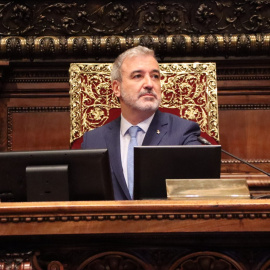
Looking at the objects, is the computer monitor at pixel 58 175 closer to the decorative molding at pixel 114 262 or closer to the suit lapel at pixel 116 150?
the decorative molding at pixel 114 262

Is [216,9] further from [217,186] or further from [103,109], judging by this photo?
[217,186]

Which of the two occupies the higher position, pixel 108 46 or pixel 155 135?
pixel 108 46

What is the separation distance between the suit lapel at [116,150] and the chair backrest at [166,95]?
17 centimetres

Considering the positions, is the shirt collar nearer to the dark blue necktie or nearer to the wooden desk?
the dark blue necktie

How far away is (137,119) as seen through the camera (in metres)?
2.53

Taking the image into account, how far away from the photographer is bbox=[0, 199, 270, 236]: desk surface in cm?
110

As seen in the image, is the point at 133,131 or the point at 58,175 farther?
the point at 133,131

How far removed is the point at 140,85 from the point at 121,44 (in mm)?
409

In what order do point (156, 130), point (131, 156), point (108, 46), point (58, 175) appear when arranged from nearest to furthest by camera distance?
point (58, 175), point (131, 156), point (156, 130), point (108, 46)

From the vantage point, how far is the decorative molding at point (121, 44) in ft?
9.41

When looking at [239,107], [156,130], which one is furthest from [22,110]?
[239,107]

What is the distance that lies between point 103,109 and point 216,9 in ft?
2.97

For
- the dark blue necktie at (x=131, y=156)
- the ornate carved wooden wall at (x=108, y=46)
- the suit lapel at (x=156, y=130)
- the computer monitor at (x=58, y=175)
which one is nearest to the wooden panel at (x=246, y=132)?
the ornate carved wooden wall at (x=108, y=46)

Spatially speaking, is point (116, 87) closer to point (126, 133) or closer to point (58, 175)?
point (126, 133)
